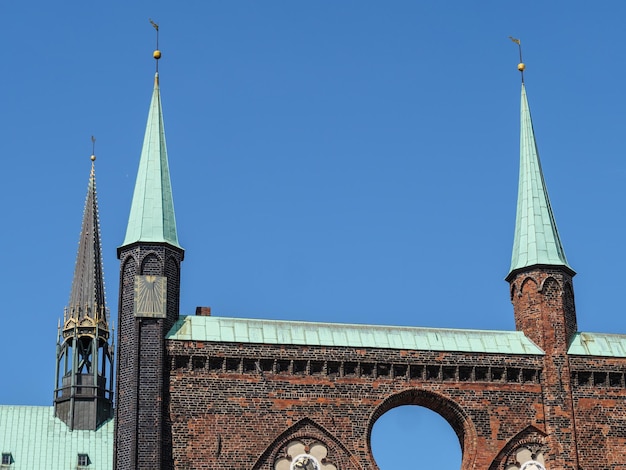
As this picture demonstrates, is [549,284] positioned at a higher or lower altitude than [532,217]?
lower

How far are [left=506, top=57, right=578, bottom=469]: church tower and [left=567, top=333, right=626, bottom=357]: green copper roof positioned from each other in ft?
0.99

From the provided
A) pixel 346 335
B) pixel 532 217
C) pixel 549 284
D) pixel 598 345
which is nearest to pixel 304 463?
pixel 346 335

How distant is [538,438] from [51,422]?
27149 mm

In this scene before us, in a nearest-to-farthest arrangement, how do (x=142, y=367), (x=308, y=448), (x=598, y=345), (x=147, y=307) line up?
(x=142, y=367) < (x=308, y=448) < (x=147, y=307) < (x=598, y=345)

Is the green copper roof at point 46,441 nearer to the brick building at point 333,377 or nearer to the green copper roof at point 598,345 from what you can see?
the brick building at point 333,377

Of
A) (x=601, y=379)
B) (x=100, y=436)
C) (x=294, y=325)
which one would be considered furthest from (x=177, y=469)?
(x=100, y=436)

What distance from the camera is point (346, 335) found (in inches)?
1874

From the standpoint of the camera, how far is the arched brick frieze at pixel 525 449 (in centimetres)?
4669

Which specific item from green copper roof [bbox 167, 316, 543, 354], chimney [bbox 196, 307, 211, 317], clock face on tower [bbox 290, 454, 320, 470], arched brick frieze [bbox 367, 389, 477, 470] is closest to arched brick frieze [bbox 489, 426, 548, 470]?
arched brick frieze [bbox 367, 389, 477, 470]

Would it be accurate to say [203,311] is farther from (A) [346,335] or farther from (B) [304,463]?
(B) [304,463]

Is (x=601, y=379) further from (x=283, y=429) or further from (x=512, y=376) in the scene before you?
(x=283, y=429)

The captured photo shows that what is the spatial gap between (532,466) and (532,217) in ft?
28.9

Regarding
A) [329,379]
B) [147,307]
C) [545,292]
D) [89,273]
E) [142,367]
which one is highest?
[89,273]

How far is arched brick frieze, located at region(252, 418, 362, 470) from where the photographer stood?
4544 centimetres
